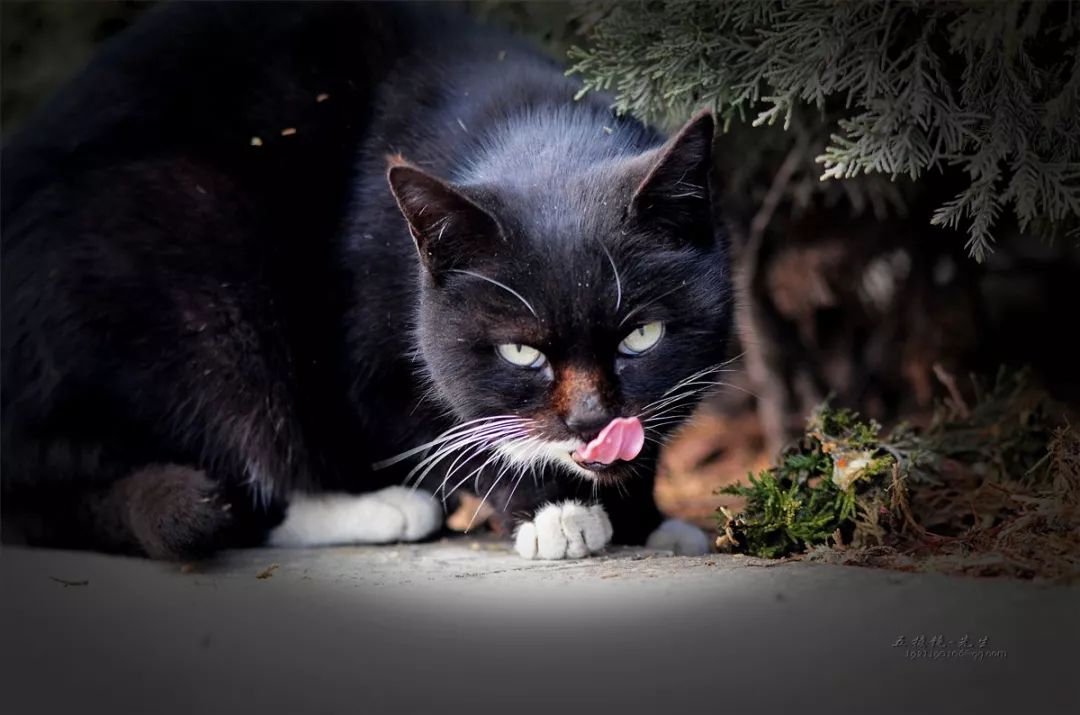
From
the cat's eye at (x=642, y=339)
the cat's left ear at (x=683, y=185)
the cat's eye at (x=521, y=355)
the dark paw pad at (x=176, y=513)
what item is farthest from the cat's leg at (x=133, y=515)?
the cat's left ear at (x=683, y=185)

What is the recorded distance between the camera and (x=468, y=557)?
7.52 feet

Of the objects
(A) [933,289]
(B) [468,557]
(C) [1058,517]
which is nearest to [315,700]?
(B) [468,557]

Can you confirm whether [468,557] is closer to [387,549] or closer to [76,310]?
[387,549]

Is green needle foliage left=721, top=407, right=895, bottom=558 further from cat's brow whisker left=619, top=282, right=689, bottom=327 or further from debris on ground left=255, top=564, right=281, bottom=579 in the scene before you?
debris on ground left=255, top=564, right=281, bottom=579

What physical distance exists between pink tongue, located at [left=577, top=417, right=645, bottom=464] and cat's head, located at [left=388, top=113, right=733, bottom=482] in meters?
0.01

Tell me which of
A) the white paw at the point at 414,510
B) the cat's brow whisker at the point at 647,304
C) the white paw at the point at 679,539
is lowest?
the white paw at the point at 679,539

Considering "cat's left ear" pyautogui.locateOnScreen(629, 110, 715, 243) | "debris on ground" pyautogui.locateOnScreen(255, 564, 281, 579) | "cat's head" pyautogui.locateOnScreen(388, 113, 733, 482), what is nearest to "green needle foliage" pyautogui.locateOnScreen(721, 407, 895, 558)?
"cat's head" pyautogui.locateOnScreen(388, 113, 733, 482)

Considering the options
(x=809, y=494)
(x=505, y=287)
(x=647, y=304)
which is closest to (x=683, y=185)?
(x=647, y=304)

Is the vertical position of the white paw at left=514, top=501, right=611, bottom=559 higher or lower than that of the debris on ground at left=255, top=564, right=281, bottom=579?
higher

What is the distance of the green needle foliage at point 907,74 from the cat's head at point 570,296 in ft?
0.83

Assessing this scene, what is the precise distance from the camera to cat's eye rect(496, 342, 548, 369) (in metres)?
1.99

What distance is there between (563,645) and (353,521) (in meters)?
0.93

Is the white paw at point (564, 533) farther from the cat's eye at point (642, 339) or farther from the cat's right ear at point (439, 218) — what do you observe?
the cat's right ear at point (439, 218)

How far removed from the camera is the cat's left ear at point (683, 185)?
76.0 inches
